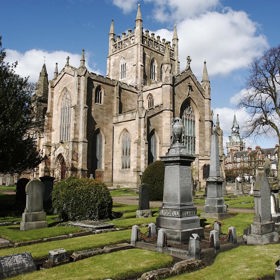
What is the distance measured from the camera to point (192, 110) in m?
44.9

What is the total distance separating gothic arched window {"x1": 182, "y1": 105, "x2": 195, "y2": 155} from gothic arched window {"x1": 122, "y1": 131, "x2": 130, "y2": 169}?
9.31m

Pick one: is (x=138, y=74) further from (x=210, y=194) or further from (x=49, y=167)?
(x=210, y=194)

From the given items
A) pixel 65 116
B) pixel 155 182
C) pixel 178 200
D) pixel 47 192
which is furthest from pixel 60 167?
pixel 178 200

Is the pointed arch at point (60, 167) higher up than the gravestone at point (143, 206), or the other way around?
the pointed arch at point (60, 167)

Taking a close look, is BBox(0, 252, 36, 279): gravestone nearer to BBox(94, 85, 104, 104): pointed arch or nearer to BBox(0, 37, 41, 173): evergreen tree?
BBox(0, 37, 41, 173): evergreen tree

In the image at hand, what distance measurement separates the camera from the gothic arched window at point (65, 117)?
39.8 metres

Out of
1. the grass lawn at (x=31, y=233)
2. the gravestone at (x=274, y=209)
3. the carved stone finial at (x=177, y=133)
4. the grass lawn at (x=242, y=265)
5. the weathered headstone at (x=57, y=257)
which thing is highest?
the carved stone finial at (x=177, y=133)

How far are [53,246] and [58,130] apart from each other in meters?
33.2

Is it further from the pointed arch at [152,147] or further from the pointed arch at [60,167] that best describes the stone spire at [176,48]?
the pointed arch at [60,167]

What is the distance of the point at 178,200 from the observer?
9.78 meters

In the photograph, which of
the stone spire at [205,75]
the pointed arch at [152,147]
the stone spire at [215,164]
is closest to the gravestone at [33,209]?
the stone spire at [215,164]

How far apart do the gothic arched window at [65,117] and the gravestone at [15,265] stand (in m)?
33.3

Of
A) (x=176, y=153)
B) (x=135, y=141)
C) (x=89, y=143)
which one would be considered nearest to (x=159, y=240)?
(x=176, y=153)

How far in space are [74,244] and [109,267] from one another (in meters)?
2.83
